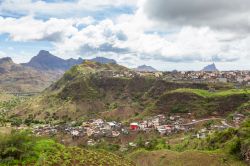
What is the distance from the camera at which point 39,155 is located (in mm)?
31812

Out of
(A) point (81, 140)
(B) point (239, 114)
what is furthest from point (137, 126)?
(B) point (239, 114)

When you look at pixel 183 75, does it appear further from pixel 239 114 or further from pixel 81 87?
pixel 239 114

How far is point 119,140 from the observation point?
9919cm

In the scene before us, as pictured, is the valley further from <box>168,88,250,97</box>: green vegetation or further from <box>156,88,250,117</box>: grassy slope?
<box>168,88,250,97</box>: green vegetation

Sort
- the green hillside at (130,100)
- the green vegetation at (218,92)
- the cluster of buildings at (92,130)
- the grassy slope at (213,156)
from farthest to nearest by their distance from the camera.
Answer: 1. the green vegetation at (218,92)
2. the green hillside at (130,100)
3. the cluster of buildings at (92,130)
4. the grassy slope at (213,156)

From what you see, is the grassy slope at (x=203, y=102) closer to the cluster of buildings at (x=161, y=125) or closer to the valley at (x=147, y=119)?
the valley at (x=147, y=119)

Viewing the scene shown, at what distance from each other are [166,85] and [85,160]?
127 meters

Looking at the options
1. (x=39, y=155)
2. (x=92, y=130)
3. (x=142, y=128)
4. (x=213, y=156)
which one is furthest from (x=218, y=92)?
(x=39, y=155)

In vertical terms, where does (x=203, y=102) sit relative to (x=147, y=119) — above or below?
above

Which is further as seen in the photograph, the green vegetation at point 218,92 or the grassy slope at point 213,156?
the green vegetation at point 218,92

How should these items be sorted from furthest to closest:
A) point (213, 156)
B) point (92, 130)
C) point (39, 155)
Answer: point (92, 130), point (213, 156), point (39, 155)

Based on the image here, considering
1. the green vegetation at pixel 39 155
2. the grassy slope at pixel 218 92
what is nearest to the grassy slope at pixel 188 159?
the green vegetation at pixel 39 155

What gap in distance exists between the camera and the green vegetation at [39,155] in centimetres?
3031

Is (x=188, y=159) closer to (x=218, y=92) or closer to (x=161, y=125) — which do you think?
(x=161, y=125)
